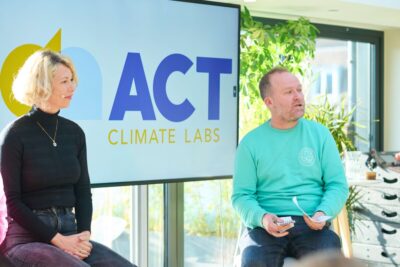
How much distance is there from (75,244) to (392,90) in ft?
13.9

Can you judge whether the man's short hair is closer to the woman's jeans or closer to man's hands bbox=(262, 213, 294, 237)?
man's hands bbox=(262, 213, 294, 237)

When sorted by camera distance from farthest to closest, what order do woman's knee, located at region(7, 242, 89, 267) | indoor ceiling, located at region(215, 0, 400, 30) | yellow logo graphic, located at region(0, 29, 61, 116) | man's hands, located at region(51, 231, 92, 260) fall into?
indoor ceiling, located at region(215, 0, 400, 30) < yellow logo graphic, located at region(0, 29, 61, 116) < man's hands, located at region(51, 231, 92, 260) < woman's knee, located at region(7, 242, 89, 267)

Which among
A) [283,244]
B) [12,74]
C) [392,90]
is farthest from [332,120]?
[12,74]

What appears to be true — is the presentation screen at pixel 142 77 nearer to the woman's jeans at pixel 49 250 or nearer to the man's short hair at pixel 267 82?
Result: the man's short hair at pixel 267 82

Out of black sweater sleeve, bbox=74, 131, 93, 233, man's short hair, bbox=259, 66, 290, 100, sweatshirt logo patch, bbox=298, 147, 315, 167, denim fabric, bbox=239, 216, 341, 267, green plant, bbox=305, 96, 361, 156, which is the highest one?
man's short hair, bbox=259, 66, 290, 100

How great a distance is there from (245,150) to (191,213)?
3.90 feet

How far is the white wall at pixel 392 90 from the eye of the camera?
20.7 feet

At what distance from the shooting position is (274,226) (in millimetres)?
3273

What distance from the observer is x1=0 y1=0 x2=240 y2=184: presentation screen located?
3.50 meters

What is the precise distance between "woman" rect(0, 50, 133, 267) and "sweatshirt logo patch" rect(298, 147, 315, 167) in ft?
3.52

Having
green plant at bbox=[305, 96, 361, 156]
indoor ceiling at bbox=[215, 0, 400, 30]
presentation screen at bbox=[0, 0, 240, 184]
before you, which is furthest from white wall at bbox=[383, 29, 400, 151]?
presentation screen at bbox=[0, 0, 240, 184]

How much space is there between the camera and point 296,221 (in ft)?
11.2

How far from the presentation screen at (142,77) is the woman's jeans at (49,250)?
2.28ft

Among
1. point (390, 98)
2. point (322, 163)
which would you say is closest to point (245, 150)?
point (322, 163)
